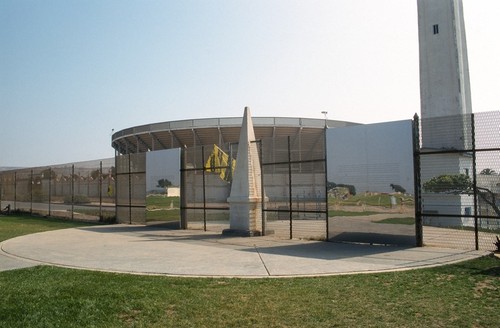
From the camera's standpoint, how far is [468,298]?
6250 millimetres

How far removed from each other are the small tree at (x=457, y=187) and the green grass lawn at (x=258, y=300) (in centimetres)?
290

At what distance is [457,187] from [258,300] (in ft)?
23.8

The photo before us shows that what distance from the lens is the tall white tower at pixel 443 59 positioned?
26.8 meters

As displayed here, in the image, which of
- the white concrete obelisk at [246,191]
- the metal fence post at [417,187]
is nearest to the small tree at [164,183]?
the white concrete obelisk at [246,191]

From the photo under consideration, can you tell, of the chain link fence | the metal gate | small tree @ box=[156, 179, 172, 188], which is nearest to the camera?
the metal gate

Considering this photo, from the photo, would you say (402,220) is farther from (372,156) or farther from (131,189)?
(131,189)

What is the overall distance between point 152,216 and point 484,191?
46.0 feet

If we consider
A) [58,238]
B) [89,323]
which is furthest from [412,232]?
[58,238]

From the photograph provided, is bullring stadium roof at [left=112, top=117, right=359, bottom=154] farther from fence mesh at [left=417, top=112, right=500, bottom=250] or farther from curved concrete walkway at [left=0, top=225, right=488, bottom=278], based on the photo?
fence mesh at [left=417, top=112, right=500, bottom=250]

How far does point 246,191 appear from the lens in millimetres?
15703

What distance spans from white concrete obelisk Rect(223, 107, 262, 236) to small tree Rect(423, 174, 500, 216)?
5967 millimetres

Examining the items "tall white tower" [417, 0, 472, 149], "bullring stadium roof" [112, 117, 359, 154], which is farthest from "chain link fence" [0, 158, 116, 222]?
"bullring stadium roof" [112, 117, 359, 154]

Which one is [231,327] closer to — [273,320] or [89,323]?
[273,320]

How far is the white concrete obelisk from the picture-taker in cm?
1554
